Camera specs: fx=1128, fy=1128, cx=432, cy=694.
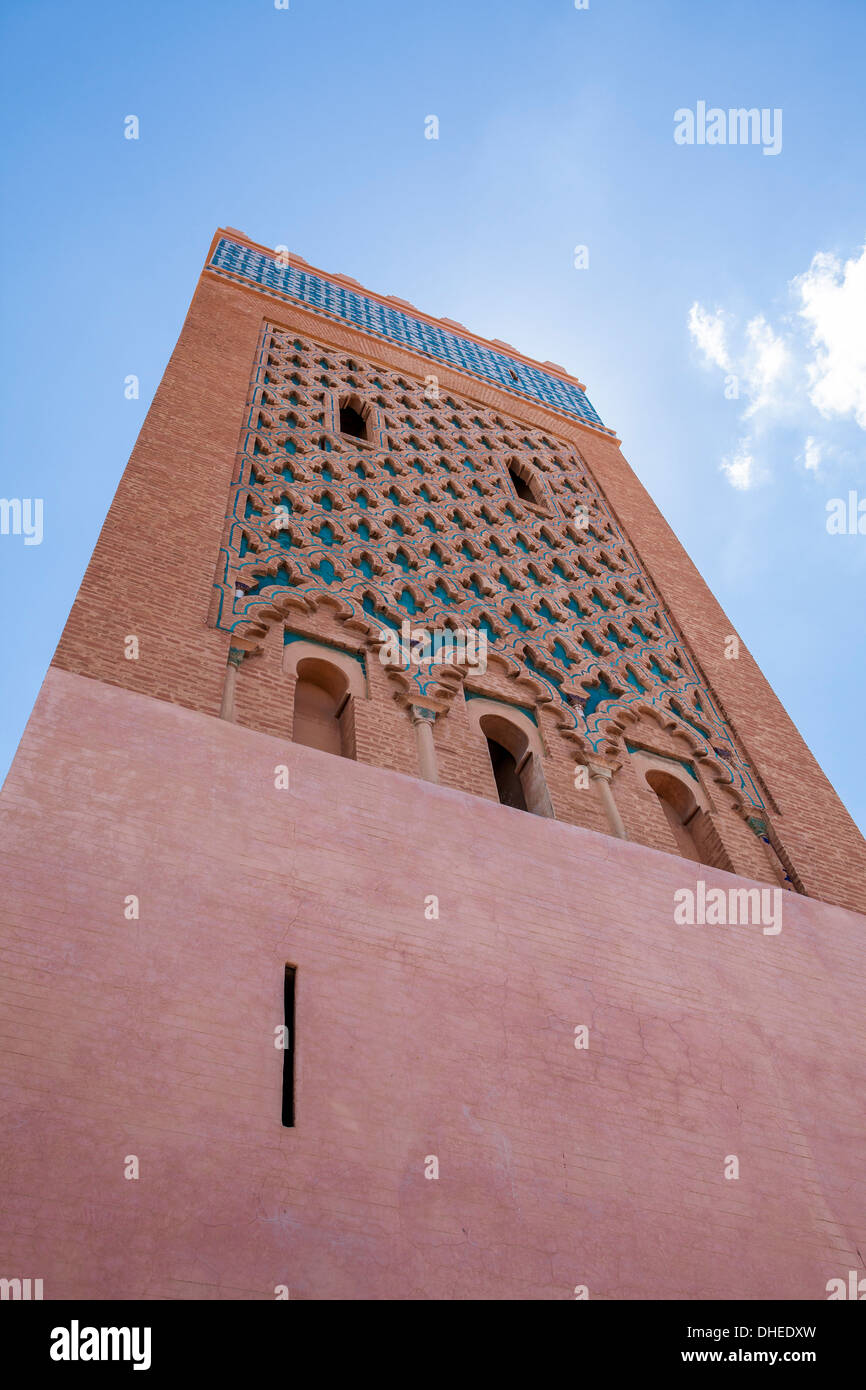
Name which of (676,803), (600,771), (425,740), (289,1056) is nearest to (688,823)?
(676,803)

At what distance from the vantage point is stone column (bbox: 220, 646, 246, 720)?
306cm

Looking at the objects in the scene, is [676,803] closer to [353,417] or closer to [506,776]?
[506,776]

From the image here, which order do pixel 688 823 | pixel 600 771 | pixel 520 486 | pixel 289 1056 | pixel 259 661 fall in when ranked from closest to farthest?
1. pixel 289 1056
2. pixel 259 661
3. pixel 600 771
4. pixel 688 823
5. pixel 520 486

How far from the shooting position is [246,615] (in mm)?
3488

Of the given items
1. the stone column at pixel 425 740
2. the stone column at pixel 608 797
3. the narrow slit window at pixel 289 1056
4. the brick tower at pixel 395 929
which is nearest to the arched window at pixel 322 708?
the brick tower at pixel 395 929

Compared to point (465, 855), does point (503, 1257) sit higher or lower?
lower

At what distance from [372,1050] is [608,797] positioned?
1577 millimetres

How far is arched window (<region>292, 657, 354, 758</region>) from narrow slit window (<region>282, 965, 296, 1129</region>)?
1097mm

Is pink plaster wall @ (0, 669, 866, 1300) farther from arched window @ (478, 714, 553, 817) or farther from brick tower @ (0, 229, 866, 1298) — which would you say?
arched window @ (478, 714, 553, 817)

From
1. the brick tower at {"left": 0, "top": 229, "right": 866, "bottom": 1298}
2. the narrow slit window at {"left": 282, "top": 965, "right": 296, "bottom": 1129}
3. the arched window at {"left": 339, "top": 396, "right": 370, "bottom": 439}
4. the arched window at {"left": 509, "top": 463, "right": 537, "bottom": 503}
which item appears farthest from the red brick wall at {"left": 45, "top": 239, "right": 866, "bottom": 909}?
the narrow slit window at {"left": 282, "top": 965, "right": 296, "bottom": 1129}

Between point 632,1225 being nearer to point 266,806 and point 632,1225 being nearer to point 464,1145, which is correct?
point 464,1145

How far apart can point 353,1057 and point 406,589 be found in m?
2.23

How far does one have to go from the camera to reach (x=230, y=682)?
10.5ft
